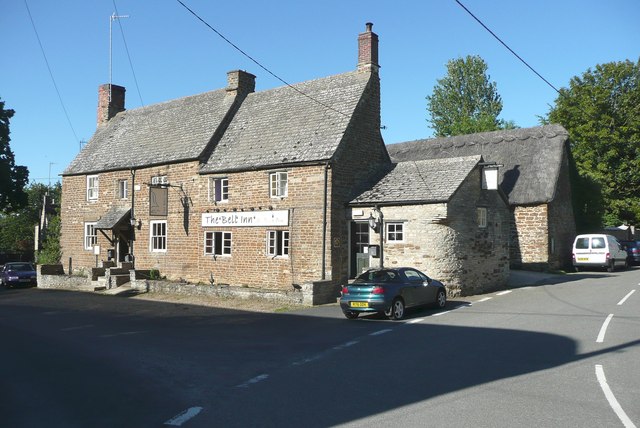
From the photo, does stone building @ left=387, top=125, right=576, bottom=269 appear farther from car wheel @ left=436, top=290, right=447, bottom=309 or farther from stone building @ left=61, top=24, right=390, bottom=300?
car wheel @ left=436, top=290, right=447, bottom=309

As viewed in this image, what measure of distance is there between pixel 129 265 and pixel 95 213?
16.4 feet

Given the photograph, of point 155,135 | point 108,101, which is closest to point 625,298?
point 155,135

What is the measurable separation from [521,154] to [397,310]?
63.6 ft

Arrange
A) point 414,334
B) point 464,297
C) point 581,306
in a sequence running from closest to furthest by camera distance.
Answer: point 414,334 < point 581,306 < point 464,297

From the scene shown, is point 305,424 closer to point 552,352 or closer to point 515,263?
point 552,352

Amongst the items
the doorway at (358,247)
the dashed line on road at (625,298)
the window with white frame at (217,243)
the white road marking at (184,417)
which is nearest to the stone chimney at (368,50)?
the doorway at (358,247)

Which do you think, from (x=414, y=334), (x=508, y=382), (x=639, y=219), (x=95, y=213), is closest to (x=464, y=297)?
(x=414, y=334)

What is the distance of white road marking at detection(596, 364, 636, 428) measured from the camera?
602 centimetres

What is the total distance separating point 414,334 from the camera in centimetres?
1237

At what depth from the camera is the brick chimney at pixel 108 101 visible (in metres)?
35.0

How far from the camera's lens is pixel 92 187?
31.0m

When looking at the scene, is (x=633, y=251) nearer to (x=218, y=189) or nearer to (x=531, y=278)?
(x=531, y=278)

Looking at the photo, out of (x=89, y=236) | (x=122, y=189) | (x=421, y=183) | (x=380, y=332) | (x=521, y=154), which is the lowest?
(x=380, y=332)

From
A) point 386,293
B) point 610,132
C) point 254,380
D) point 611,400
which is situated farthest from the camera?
point 610,132
